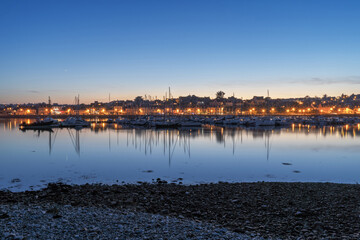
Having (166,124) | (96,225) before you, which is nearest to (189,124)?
(166,124)

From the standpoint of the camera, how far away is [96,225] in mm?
7559

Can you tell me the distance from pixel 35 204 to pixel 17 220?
1.97 meters

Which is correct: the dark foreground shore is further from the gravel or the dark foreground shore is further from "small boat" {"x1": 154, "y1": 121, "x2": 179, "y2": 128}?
"small boat" {"x1": 154, "y1": 121, "x2": 179, "y2": 128}

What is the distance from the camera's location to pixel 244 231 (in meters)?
7.47

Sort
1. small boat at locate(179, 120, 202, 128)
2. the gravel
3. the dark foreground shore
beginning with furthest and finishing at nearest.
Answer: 1. small boat at locate(179, 120, 202, 128)
2. the dark foreground shore
3. the gravel

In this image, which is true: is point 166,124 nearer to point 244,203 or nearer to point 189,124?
point 189,124

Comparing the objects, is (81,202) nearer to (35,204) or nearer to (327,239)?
(35,204)

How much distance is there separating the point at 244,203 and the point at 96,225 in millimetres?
4812

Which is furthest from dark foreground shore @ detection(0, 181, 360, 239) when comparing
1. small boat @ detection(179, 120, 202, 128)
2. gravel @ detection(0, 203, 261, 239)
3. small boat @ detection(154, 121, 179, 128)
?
small boat @ detection(179, 120, 202, 128)

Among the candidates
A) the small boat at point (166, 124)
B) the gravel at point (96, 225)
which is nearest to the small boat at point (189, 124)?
the small boat at point (166, 124)

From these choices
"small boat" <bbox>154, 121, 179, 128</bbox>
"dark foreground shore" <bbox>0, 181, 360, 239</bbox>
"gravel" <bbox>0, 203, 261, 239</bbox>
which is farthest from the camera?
"small boat" <bbox>154, 121, 179, 128</bbox>

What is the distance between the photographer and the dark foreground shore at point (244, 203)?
7867 millimetres

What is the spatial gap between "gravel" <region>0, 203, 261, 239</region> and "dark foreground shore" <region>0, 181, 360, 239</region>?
377 mm

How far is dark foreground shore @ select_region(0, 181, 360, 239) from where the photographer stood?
7867 mm
